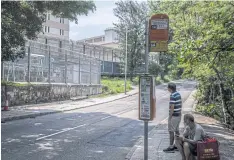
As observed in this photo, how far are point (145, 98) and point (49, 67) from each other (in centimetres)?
2059

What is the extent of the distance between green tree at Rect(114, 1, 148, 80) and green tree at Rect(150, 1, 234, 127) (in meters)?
24.7

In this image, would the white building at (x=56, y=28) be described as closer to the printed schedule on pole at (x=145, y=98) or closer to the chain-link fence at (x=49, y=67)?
the chain-link fence at (x=49, y=67)

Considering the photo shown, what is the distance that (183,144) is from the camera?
6.49 m

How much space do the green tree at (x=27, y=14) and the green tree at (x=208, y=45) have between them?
433cm

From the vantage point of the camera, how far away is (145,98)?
5734 millimetres

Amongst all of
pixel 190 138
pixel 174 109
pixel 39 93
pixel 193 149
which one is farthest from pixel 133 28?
pixel 193 149

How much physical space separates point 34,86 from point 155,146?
49.5 ft

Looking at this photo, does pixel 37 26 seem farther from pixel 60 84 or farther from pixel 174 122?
pixel 60 84

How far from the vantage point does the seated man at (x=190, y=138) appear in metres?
6.27

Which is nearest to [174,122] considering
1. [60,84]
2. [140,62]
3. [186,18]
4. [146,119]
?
[146,119]

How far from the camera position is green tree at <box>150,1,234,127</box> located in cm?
987

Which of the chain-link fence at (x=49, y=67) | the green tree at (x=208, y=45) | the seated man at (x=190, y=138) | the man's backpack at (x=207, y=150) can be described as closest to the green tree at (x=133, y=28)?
the chain-link fence at (x=49, y=67)

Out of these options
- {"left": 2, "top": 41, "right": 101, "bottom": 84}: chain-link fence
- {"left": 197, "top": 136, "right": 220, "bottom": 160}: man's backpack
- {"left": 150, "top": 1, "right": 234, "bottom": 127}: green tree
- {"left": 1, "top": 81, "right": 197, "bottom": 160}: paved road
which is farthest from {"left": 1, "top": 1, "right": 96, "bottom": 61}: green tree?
{"left": 197, "top": 136, "right": 220, "bottom": 160}: man's backpack

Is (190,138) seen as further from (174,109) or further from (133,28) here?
(133,28)
